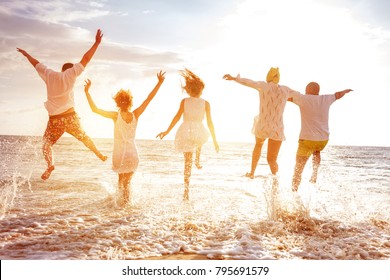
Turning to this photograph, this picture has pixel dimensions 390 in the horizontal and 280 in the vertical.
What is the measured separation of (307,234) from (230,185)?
4.77 meters

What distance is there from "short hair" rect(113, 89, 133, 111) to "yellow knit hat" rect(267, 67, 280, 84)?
2.29 meters

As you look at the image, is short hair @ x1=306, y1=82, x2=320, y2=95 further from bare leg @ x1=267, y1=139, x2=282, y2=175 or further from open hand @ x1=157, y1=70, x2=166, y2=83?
open hand @ x1=157, y1=70, x2=166, y2=83

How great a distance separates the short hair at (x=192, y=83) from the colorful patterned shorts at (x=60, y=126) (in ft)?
6.32

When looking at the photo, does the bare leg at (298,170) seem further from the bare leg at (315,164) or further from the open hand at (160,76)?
the open hand at (160,76)

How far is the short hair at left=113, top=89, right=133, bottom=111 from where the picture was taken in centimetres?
600

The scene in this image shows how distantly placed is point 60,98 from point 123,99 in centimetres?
95

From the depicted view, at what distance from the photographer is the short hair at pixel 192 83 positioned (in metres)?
6.48

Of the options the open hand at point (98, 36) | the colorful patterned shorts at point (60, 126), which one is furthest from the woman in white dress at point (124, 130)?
the open hand at point (98, 36)

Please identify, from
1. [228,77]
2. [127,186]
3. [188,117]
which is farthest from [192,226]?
[228,77]

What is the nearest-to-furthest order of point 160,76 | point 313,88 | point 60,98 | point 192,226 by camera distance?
point 192,226, point 60,98, point 160,76, point 313,88

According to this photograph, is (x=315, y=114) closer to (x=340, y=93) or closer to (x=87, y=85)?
(x=340, y=93)

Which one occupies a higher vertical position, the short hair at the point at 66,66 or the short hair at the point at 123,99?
the short hair at the point at 66,66

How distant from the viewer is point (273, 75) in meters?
6.12
